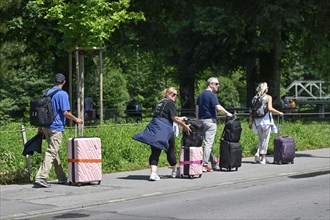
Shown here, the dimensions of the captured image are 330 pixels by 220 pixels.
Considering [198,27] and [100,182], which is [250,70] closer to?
[198,27]

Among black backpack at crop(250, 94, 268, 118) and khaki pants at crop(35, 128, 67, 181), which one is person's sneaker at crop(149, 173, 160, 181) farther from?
black backpack at crop(250, 94, 268, 118)

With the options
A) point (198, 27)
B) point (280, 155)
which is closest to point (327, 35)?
point (198, 27)

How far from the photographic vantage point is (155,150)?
13.5 meters

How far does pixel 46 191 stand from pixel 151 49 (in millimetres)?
21433

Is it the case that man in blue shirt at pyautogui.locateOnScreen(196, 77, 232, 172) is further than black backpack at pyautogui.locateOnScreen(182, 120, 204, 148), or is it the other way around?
man in blue shirt at pyautogui.locateOnScreen(196, 77, 232, 172)

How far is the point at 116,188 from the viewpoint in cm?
1254

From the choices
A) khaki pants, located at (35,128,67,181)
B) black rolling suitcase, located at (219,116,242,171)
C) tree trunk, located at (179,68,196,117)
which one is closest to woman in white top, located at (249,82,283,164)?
black rolling suitcase, located at (219,116,242,171)

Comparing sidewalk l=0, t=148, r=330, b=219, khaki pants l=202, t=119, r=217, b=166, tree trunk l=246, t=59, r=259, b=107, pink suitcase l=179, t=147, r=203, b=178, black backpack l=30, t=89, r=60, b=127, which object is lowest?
sidewalk l=0, t=148, r=330, b=219

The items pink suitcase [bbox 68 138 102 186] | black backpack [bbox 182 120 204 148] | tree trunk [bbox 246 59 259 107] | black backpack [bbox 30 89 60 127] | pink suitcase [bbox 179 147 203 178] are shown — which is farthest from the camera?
tree trunk [bbox 246 59 259 107]

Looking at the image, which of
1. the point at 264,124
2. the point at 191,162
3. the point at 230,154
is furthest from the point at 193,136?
the point at 264,124

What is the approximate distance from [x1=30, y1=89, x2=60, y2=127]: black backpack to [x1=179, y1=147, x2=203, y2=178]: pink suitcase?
2807 mm

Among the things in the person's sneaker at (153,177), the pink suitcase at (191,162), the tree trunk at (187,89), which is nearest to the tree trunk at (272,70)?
the tree trunk at (187,89)

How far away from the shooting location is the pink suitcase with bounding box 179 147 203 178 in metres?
13.8

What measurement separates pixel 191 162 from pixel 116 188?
1.87 meters
